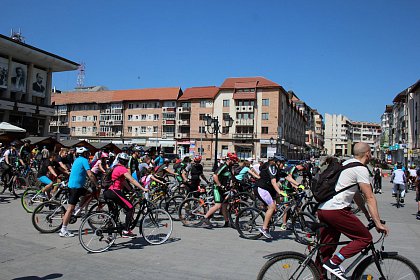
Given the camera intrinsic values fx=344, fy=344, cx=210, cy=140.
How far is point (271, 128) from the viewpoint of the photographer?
60031 mm

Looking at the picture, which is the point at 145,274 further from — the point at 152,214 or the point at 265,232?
the point at 265,232

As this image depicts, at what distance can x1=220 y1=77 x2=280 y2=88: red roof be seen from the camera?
6084cm

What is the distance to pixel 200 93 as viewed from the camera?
65938mm

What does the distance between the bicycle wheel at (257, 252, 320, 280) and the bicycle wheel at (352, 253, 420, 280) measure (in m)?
0.62

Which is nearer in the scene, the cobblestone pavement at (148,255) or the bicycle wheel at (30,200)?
the cobblestone pavement at (148,255)

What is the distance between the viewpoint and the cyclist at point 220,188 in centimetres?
796

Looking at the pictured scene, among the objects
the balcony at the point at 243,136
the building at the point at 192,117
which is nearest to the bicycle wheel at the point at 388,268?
the building at the point at 192,117

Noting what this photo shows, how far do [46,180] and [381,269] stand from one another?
8.16 meters

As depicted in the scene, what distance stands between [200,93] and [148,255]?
2402 inches

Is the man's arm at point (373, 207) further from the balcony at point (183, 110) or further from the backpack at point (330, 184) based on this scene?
the balcony at point (183, 110)

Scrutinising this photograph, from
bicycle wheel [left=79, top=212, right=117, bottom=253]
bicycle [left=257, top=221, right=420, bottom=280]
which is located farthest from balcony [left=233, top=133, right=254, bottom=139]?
bicycle [left=257, top=221, right=420, bottom=280]

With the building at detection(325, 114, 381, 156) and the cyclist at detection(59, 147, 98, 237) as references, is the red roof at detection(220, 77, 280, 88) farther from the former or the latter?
the building at detection(325, 114, 381, 156)

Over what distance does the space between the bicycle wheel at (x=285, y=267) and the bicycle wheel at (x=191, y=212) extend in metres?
4.67

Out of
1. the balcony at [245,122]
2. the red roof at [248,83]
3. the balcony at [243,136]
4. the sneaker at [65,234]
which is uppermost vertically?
the red roof at [248,83]
